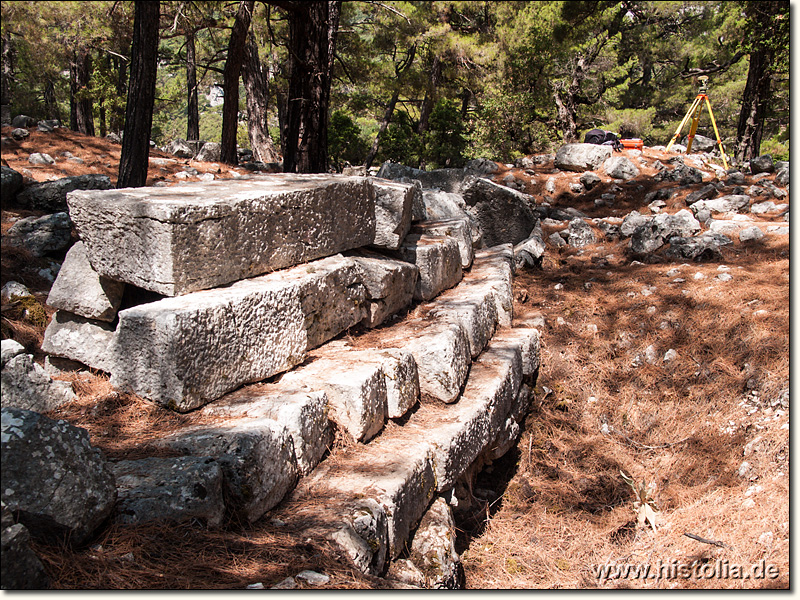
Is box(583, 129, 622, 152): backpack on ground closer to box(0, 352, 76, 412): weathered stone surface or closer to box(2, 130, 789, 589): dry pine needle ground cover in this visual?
box(2, 130, 789, 589): dry pine needle ground cover

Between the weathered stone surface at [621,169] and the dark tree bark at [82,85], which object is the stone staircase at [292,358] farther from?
the dark tree bark at [82,85]

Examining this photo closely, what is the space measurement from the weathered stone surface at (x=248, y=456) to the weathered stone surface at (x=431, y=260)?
250cm

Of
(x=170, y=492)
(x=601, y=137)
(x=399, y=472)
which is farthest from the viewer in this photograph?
(x=601, y=137)

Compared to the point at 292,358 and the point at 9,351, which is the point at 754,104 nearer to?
the point at 292,358

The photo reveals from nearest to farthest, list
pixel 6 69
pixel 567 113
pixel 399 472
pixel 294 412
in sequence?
pixel 294 412
pixel 399 472
pixel 567 113
pixel 6 69

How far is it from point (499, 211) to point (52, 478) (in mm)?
6742

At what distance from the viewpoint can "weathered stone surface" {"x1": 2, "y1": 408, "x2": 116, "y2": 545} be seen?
1859 millimetres

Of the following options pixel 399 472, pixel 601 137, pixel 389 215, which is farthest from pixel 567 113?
pixel 399 472

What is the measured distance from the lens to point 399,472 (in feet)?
9.80

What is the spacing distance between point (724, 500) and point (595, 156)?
7867 mm

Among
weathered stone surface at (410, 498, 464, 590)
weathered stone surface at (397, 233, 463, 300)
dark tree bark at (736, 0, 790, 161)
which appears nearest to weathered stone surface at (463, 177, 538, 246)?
weathered stone surface at (397, 233, 463, 300)

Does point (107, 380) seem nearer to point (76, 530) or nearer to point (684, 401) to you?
point (76, 530)

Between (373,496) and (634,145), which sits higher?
(634,145)

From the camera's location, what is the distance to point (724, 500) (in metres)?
4.21
